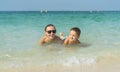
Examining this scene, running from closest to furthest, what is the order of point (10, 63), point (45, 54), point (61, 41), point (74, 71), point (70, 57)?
point (74, 71) < point (10, 63) < point (70, 57) < point (45, 54) < point (61, 41)

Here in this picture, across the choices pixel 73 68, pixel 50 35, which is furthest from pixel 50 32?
pixel 73 68

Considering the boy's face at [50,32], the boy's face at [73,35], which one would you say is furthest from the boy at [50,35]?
the boy's face at [73,35]

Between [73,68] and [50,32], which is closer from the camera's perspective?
[73,68]

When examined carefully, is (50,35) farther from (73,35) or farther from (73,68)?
(73,68)

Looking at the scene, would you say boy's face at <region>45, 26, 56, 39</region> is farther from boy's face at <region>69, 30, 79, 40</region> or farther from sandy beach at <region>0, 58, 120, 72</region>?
sandy beach at <region>0, 58, 120, 72</region>

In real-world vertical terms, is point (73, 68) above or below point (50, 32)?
below

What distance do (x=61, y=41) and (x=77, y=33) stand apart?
1.43 feet

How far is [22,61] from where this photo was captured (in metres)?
5.31

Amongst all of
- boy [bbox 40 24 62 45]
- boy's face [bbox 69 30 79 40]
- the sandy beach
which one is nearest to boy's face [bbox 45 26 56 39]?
boy [bbox 40 24 62 45]

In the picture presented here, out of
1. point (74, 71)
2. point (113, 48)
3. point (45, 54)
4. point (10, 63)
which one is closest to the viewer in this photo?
point (74, 71)

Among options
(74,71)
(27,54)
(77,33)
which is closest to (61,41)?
(77,33)

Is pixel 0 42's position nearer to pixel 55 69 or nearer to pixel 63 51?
pixel 63 51

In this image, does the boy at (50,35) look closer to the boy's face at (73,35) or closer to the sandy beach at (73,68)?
the boy's face at (73,35)

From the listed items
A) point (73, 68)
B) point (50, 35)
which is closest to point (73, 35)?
point (50, 35)
